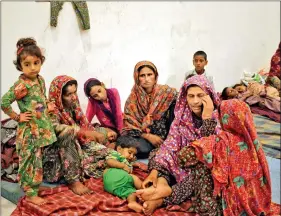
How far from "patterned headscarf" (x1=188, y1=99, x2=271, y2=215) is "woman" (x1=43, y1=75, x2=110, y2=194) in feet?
3.03

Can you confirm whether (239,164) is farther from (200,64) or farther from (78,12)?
(78,12)

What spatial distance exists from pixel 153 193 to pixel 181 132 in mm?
446

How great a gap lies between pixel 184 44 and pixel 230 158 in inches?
110

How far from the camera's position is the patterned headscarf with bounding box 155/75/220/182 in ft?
7.68

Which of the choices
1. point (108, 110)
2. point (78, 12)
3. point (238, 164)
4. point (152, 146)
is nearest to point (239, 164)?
point (238, 164)

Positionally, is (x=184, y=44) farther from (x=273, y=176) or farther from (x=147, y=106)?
(x=273, y=176)

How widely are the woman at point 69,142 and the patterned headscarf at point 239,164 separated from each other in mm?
924

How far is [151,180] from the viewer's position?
2305 mm

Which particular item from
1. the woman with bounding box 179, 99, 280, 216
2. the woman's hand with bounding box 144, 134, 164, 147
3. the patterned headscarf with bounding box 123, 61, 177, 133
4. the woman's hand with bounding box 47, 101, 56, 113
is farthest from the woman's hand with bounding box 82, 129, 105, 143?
the woman with bounding box 179, 99, 280, 216

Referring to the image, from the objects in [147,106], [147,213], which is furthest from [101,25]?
[147,213]

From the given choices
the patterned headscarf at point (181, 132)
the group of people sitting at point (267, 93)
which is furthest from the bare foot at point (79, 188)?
the group of people sitting at point (267, 93)

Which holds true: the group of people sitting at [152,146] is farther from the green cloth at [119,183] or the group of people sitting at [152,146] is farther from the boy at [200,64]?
the boy at [200,64]

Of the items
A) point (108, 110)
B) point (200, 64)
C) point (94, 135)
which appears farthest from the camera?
point (200, 64)

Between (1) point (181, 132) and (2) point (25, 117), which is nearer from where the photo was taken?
(2) point (25, 117)
